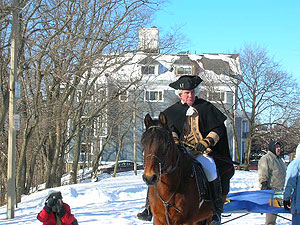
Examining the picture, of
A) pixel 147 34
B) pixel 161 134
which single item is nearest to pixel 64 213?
pixel 161 134

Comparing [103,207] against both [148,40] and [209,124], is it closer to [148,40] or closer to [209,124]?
[209,124]

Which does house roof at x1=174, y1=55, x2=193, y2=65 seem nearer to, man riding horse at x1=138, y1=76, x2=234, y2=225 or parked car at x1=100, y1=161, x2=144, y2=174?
parked car at x1=100, y1=161, x2=144, y2=174

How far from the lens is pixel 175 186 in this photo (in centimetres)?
490

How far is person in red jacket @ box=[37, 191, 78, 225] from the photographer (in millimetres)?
7277

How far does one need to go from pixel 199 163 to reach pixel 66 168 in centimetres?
4942

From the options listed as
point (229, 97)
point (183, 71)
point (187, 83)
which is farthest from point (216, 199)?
point (229, 97)

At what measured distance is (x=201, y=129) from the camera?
5910mm

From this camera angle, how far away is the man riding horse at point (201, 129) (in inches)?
221

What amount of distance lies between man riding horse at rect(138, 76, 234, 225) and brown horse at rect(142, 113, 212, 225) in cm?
40

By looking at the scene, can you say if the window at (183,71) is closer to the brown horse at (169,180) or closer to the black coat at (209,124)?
the black coat at (209,124)

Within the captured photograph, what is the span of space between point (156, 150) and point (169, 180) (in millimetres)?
618

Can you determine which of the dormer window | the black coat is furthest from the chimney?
the dormer window

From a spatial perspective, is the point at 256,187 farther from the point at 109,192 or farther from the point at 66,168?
the point at 66,168

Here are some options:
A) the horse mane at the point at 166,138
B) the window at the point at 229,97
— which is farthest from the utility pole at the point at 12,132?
the window at the point at 229,97
